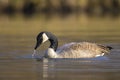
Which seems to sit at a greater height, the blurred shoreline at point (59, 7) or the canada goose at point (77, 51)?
the canada goose at point (77, 51)

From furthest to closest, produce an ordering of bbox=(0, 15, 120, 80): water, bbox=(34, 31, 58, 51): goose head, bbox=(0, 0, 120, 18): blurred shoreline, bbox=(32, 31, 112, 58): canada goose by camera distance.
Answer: bbox=(0, 0, 120, 18): blurred shoreline < bbox=(34, 31, 58, 51): goose head < bbox=(32, 31, 112, 58): canada goose < bbox=(0, 15, 120, 80): water

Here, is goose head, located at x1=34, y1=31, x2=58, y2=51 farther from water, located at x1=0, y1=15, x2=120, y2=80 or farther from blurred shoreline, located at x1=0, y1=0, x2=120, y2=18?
blurred shoreline, located at x1=0, y1=0, x2=120, y2=18

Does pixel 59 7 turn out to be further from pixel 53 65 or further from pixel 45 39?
pixel 53 65

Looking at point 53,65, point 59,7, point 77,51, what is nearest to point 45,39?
point 77,51

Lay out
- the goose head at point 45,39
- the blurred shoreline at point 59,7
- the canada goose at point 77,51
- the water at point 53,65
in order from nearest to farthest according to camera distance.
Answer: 1. the water at point 53,65
2. the canada goose at point 77,51
3. the goose head at point 45,39
4. the blurred shoreline at point 59,7

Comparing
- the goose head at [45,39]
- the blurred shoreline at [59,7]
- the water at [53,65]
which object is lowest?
the blurred shoreline at [59,7]

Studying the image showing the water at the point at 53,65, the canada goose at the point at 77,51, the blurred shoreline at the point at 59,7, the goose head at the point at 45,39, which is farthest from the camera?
the blurred shoreline at the point at 59,7

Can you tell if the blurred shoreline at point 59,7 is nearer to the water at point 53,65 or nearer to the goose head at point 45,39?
the water at point 53,65

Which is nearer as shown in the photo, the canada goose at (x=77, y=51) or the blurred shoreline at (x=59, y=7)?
the canada goose at (x=77, y=51)

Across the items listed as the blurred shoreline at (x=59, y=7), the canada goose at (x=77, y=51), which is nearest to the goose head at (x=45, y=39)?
the canada goose at (x=77, y=51)

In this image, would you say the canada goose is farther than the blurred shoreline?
No

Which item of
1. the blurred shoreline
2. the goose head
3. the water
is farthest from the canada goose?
the blurred shoreline

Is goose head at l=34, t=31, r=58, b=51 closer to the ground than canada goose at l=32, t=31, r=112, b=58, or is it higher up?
higher up

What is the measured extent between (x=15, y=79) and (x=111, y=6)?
39408 mm
